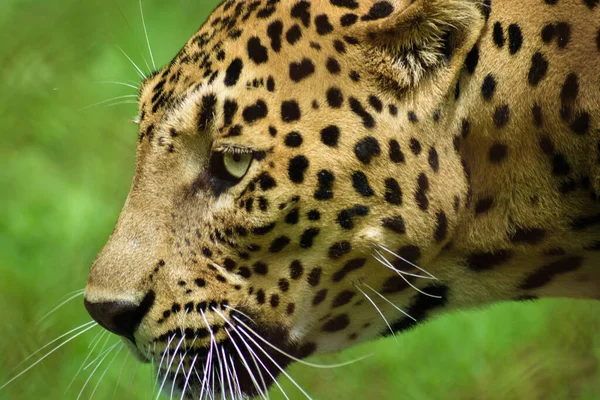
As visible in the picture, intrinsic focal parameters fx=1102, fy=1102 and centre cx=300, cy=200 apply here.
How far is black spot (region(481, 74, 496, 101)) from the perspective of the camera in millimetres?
4570

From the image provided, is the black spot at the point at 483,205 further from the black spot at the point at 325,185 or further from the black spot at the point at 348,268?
the black spot at the point at 325,185

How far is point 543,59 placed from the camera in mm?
4512

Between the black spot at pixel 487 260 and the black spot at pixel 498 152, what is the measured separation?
1.40ft

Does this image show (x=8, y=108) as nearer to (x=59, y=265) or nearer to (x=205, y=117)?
(x=59, y=265)

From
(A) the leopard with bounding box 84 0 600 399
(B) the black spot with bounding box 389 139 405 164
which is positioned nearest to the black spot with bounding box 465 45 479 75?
(A) the leopard with bounding box 84 0 600 399

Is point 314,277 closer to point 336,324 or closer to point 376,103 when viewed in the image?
point 336,324

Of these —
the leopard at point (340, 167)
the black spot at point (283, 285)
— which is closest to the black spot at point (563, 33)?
the leopard at point (340, 167)

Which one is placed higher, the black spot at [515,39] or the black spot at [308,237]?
the black spot at [515,39]

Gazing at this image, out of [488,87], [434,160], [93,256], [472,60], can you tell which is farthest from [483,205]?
[93,256]

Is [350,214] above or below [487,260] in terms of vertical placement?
above

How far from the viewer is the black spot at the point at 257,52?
4.71m

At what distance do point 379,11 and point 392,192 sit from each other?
77cm

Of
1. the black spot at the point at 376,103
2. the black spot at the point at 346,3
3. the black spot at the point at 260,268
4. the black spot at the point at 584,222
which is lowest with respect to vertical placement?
the black spot at the point at 584,222

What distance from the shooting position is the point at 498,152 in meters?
4.66
